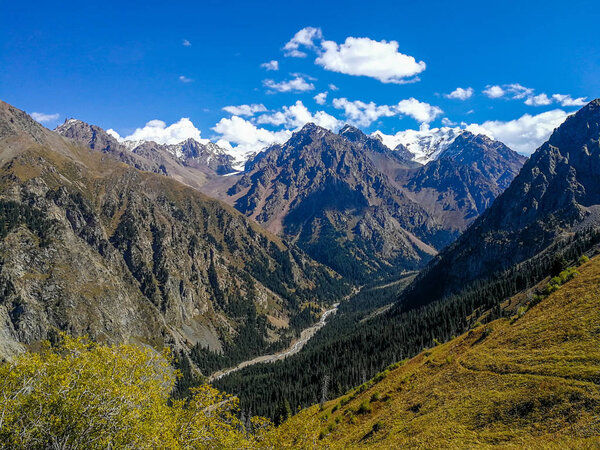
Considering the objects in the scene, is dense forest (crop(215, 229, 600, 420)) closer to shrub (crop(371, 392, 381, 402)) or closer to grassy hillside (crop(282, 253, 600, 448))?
shrub (crop(371, 392, 381, 402))

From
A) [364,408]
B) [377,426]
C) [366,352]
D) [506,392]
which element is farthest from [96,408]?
[366,352]

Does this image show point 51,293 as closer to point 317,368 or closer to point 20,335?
point 20,335

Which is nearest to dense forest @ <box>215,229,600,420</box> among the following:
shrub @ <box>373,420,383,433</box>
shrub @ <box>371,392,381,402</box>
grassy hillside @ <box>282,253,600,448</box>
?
shrub @ <box>371,392,381,402</box>

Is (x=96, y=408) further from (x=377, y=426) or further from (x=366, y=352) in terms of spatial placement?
Answer: (x=366, y=352)

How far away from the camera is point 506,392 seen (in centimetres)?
3647

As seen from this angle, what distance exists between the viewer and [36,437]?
67.7 ft

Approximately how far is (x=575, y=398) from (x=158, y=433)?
1369 inches

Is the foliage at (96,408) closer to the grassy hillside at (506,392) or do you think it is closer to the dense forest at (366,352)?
the grassy hillside at (506,392)

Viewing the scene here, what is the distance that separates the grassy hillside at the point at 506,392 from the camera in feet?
95.0

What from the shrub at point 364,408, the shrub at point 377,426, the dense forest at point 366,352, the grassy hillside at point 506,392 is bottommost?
the dense forest at point 366,352

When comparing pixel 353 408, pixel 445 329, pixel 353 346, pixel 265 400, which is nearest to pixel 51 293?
pixel 265 400

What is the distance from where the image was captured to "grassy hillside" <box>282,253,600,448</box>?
29.0m

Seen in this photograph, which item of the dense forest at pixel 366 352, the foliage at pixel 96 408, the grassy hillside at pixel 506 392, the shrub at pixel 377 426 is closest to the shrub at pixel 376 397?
the grassy hillside at pixel 506 392

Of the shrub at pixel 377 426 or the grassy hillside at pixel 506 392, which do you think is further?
the shrub at pixel 377 426
